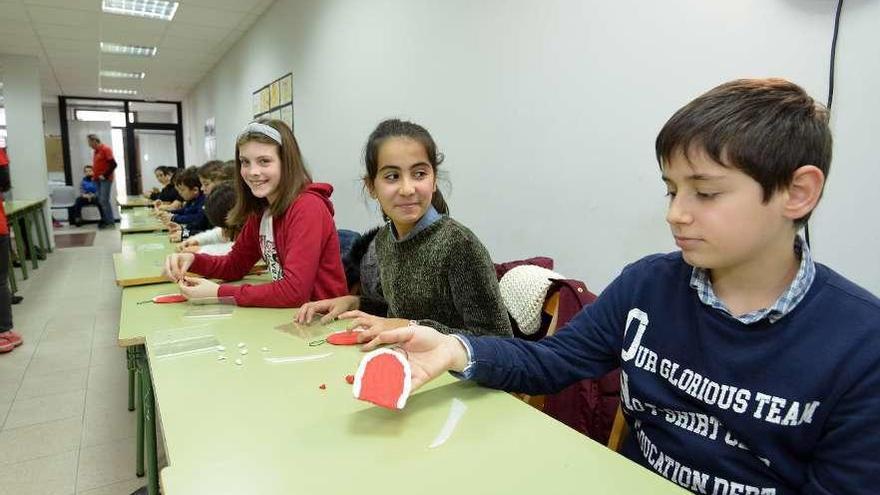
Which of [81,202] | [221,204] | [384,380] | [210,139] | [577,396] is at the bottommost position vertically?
[81,202]

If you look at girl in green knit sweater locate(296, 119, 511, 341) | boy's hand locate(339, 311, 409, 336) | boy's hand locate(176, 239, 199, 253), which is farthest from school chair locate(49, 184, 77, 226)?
boy's hand locate(339, 311, 409, 336)

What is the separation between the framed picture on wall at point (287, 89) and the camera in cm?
480

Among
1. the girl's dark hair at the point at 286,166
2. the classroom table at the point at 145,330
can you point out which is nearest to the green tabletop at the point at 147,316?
the classroom table at the point at 145,330

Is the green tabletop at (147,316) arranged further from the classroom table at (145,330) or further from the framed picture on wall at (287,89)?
the framed picture on wall at (287,89)

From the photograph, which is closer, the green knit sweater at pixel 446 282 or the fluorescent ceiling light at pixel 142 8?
the green knit sweater at pixel 446 282

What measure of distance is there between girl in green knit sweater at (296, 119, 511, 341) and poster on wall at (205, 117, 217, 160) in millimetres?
7648

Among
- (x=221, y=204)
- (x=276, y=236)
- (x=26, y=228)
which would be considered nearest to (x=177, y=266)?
(x=276, y=236)

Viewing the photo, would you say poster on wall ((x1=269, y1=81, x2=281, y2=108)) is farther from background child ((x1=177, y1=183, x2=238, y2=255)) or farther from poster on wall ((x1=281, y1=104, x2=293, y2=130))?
background child ((x1=177, y1=183, x2=238, y2=255))

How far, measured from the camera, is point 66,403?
2459 millimetres

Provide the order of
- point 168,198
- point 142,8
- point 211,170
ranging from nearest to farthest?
1. point 211,170
2. point 142,8
3. point 168,198

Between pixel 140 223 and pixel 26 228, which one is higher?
pixel 140 223

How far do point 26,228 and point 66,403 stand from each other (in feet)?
12.6

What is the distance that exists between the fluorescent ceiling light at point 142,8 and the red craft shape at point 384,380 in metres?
5.39

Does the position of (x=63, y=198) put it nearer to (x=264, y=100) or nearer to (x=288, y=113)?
(x=264, y=100)
